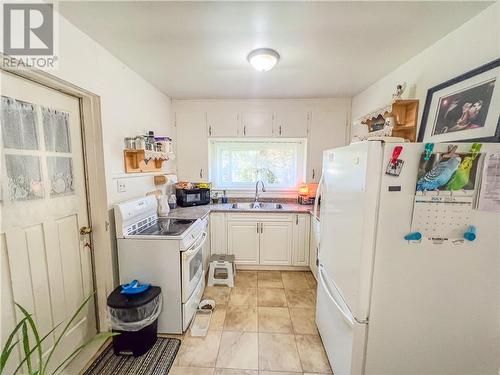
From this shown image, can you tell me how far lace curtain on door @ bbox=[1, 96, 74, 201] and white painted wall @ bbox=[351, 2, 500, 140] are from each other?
8.69 ft

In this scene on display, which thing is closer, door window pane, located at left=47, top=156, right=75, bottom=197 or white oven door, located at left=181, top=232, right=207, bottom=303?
door window pane, located at left=47, top=156, right=75, bottom=197

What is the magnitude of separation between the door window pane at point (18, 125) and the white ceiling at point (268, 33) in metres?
0.60

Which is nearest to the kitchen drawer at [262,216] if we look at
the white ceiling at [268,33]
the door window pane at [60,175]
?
the white ceiling at [268,33]

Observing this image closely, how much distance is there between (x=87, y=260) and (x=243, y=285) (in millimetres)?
1598

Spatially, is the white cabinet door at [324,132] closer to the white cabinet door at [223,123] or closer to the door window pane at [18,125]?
the white cabinet door at [223,123]

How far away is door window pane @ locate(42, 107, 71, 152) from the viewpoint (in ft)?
4.51

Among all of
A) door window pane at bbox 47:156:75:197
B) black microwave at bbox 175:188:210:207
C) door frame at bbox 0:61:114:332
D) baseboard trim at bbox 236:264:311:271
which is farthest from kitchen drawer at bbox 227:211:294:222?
door window pane at bbox 47:156:75:197

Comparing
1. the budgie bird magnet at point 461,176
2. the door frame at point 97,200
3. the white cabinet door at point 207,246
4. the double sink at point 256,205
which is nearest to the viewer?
the budgie bird magnet at point 461,176

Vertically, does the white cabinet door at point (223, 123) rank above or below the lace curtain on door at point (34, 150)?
above

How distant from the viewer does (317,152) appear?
3.09 m

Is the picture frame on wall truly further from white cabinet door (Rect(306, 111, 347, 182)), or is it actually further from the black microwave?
the black microwave

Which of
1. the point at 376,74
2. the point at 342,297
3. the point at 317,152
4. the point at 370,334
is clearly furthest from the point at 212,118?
the point at 370,334

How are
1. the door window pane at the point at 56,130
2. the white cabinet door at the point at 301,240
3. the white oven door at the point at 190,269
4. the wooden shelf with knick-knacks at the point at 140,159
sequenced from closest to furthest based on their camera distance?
the door window pane at the point at 56,130
the white oven door at the point at 190,269
the wooden shelf with knick-knacks at the point at 140,159
the white cabinet door at the point at 301,240

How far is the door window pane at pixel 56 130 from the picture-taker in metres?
1.38
